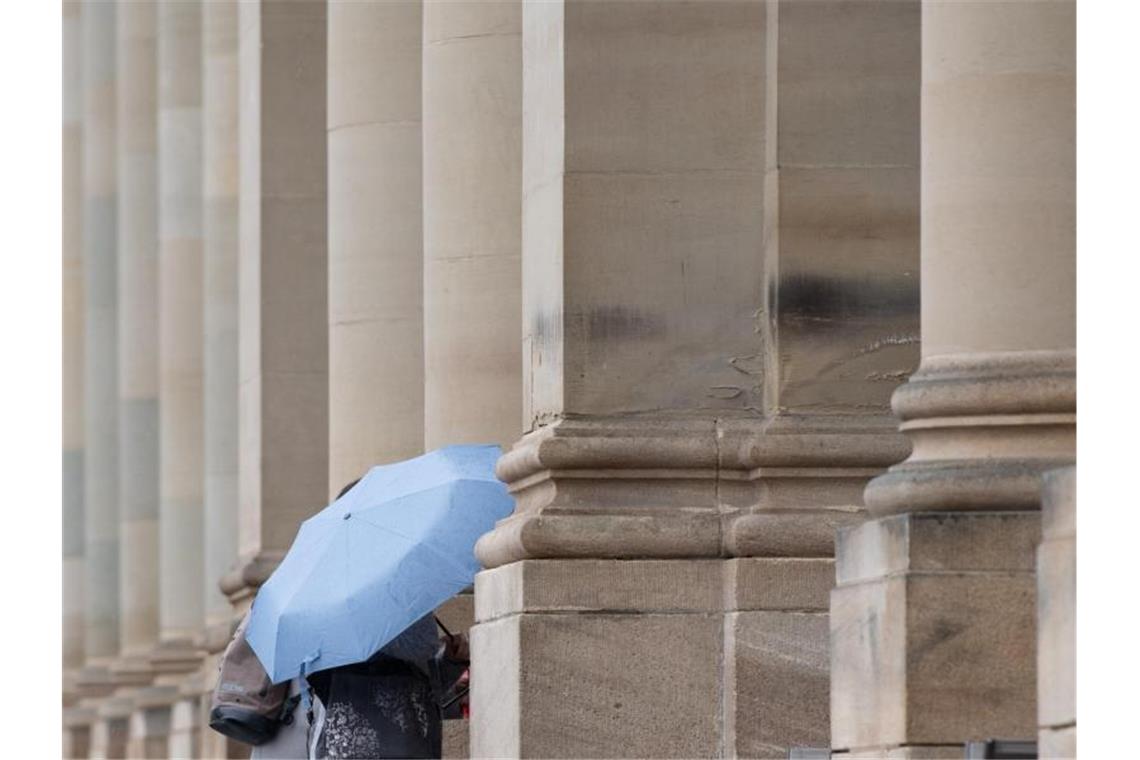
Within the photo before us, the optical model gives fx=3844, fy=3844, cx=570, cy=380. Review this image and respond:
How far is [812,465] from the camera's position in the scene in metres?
23.7

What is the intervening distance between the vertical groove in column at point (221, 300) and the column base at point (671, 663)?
24.9 metres

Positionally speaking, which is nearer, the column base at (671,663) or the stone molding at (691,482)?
the column base at (671,663)

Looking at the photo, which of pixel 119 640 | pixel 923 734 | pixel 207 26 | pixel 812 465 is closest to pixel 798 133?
pixel 812 465

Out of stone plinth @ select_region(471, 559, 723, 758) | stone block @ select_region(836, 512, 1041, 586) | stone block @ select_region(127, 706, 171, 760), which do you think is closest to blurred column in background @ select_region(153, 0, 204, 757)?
stone block @ select_region(127, 706, 171, 760)

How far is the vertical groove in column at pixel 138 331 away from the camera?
183 ft

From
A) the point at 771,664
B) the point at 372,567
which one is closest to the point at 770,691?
the point at 771,664

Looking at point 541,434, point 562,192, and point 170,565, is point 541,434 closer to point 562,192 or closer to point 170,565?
point 562,192

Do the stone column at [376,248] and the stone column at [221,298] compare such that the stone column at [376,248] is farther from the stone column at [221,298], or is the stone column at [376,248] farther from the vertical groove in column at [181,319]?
the vertical groove in column at [181,319]

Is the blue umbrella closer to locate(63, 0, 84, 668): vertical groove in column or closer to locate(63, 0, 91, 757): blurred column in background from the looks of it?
locate(63, 0, 91, 757): blurred column in background

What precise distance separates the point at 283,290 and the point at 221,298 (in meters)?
9.93

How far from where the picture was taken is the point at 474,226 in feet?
97.2

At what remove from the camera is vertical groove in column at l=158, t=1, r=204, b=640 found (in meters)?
52.0

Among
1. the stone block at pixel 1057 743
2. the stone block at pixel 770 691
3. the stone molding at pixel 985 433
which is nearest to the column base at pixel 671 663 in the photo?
the stone block at pixel 770 691

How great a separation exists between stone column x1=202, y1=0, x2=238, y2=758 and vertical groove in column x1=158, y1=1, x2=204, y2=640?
121 inches
